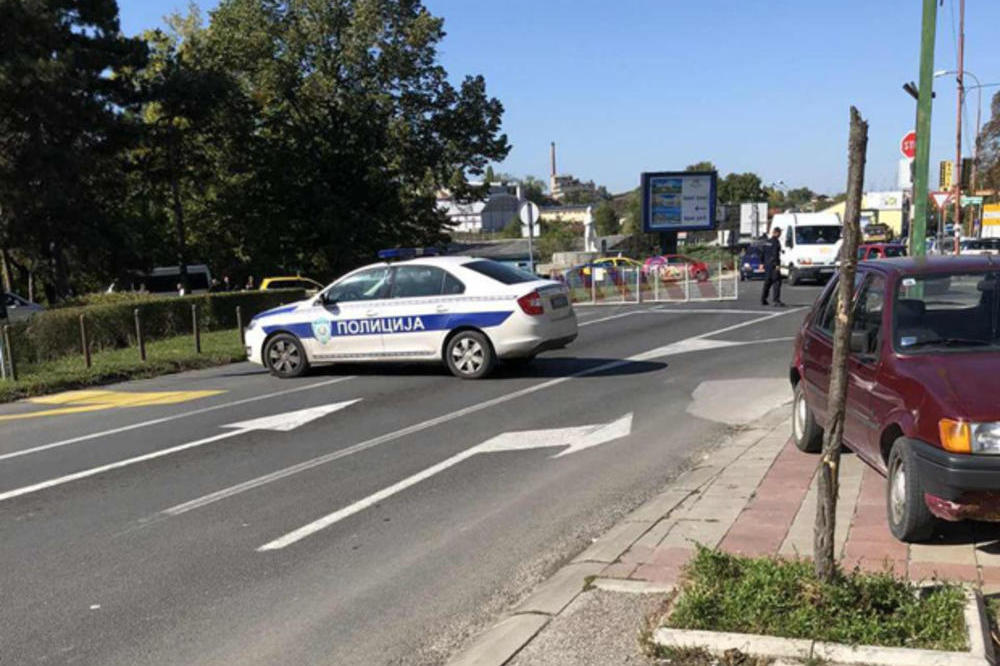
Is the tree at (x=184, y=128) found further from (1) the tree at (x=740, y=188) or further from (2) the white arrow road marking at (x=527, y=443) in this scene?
(1) the tree at (x=740, y=188)

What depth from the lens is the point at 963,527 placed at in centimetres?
497

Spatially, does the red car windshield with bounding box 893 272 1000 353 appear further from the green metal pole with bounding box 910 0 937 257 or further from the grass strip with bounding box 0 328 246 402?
the grass strip with bounding box 0 328 246 402

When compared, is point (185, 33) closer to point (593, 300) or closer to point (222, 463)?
point (593, 300)

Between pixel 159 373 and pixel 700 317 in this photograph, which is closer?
pixel 159 373

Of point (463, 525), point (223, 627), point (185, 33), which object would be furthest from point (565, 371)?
point (185, 33)

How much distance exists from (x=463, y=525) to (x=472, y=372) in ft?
19.8

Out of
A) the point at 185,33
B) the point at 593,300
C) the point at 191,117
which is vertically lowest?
the point at 593,300

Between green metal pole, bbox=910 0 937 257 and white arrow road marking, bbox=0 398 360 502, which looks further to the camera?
green metal pole, bbox=910 0 937 257

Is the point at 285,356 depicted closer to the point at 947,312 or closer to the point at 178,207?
the point at 947,312

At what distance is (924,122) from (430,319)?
6.53 metres

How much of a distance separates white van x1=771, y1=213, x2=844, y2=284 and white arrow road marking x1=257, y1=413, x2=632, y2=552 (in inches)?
1028

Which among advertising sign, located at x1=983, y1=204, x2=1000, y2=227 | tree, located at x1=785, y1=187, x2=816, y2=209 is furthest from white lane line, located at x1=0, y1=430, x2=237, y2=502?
tree, located at x1=785, y1=187, x2=816, y2=209

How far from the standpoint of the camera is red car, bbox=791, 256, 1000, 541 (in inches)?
169

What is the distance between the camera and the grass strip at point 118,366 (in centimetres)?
1333
